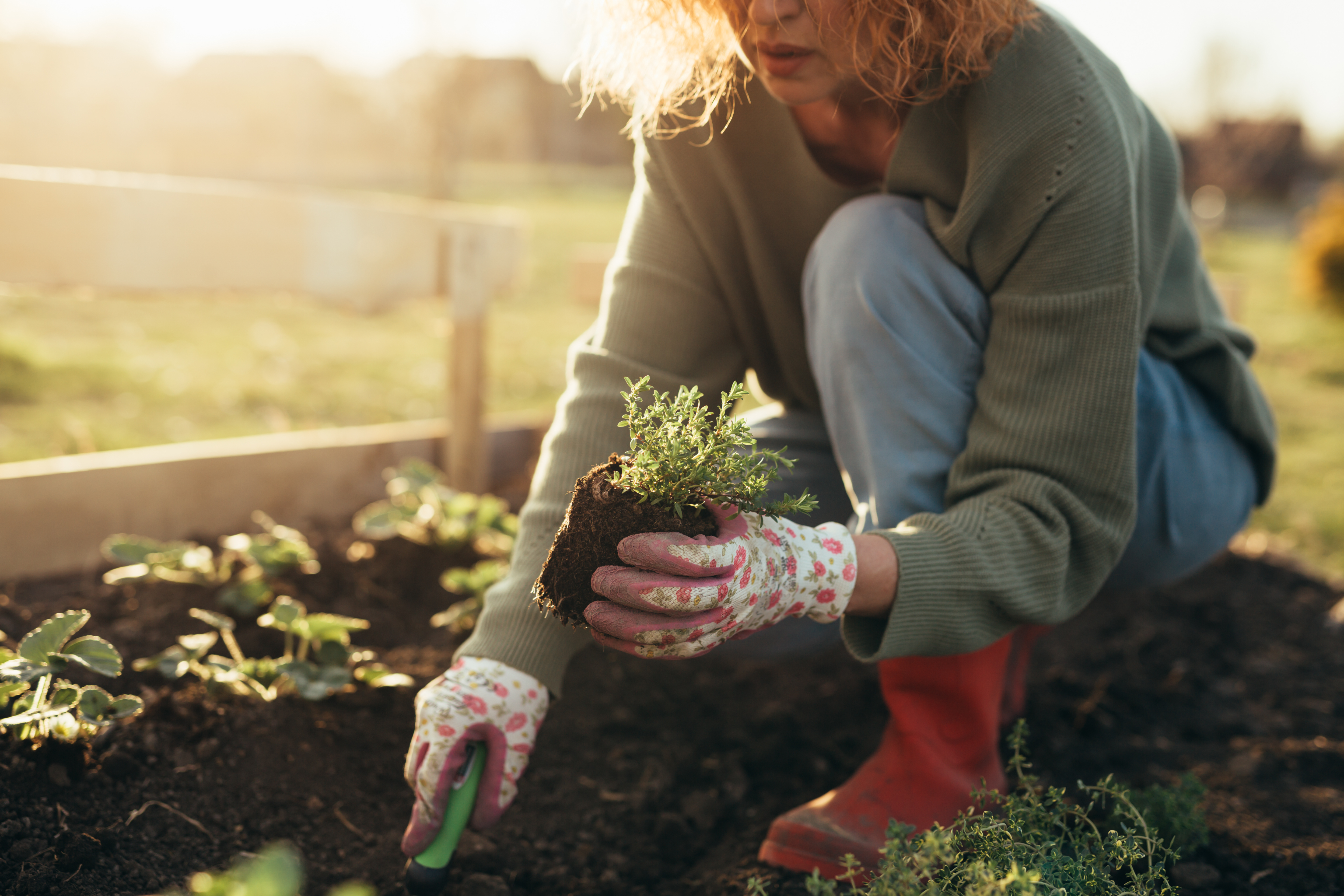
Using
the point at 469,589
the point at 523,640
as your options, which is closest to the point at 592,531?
the point at 523,640

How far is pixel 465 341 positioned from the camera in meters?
2.77

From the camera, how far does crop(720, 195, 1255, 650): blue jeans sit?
57.5 inches

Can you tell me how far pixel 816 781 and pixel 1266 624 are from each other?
4.82ft

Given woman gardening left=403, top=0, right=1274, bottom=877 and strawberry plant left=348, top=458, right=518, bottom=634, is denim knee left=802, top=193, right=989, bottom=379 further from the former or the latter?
strawberry plant left=348, top=458, right=518, bottom=634

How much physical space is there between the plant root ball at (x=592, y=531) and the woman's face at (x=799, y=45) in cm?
65

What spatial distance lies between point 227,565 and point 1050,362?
1.58m

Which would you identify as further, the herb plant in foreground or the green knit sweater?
the green knit sweater

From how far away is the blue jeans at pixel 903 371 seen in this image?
57.5 inches

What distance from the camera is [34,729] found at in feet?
4.28

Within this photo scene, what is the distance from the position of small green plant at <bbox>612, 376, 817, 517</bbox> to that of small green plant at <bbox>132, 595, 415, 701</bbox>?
2.32ft

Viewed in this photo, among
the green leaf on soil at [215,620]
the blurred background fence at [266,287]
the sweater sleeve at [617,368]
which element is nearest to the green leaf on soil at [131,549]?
the green leaf on soil at [215,620]

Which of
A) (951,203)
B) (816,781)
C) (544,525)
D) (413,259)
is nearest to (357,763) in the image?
(544,525)

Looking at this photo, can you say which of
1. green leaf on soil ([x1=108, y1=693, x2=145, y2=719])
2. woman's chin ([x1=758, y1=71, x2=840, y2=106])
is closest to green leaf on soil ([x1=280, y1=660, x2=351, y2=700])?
green leaf on soil ([x1=108, y1=693, x2=145, y2=719])

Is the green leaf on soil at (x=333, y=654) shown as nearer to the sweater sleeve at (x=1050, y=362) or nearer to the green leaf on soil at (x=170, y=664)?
the green leaf on soil at (x=170, y=664)
